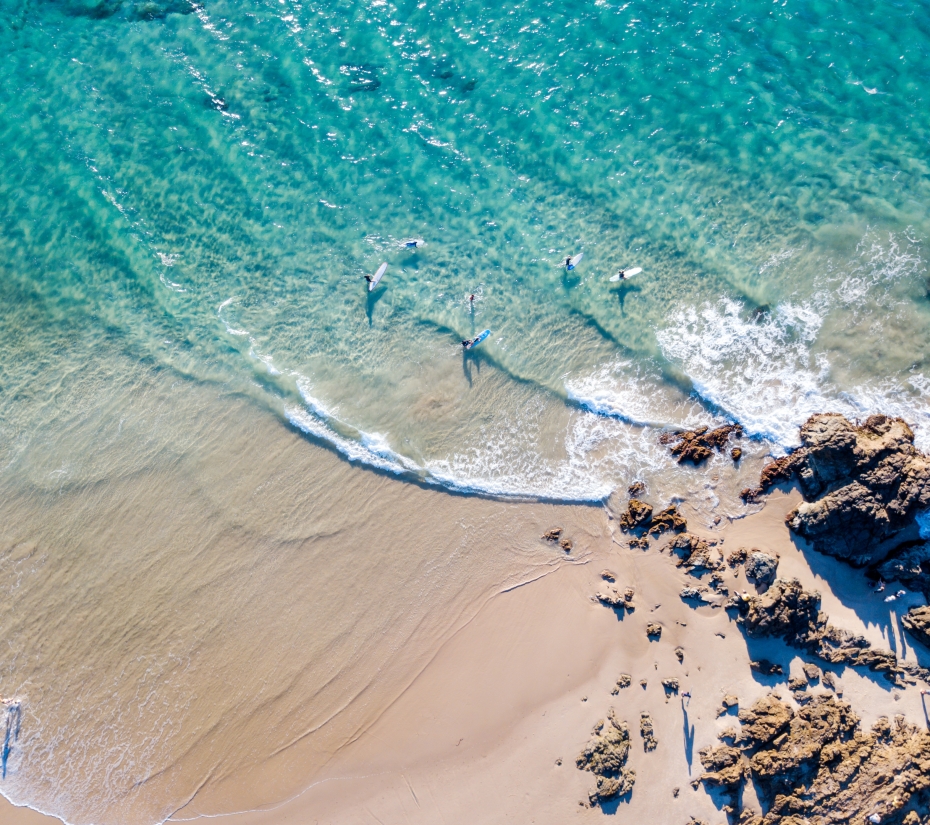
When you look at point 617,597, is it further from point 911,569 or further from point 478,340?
point 478,340

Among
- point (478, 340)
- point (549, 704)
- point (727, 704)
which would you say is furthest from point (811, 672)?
point (478, 340)

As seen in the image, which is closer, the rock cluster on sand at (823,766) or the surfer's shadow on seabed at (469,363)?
the rock cluster on sand at (823,766)

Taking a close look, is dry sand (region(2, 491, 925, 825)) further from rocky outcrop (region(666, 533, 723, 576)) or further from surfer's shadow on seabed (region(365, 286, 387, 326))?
surfer's shadow on seabed (region(365, 286, 387, 326))

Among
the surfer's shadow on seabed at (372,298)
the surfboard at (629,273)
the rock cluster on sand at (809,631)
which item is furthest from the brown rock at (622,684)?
the surfer's shadow on seabed at (372,298)

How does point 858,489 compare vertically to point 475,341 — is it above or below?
below

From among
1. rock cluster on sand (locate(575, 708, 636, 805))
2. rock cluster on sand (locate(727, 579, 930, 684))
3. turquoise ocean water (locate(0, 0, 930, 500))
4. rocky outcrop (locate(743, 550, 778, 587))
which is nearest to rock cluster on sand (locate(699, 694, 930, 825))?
rock cluster on sand (locate(727, 579, 930, 684))

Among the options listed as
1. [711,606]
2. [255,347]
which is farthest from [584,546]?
[255,347]

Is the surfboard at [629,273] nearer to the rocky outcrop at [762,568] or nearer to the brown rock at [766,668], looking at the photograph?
the rocky outcrop at [762,568]
